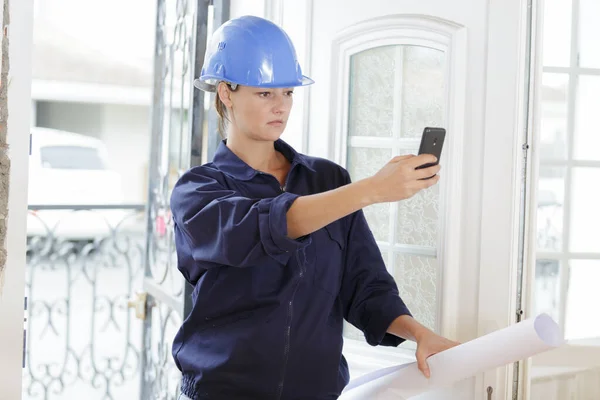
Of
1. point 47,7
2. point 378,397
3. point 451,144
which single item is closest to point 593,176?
point 451,144

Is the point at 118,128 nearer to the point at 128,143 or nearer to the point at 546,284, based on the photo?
the point at 128,143

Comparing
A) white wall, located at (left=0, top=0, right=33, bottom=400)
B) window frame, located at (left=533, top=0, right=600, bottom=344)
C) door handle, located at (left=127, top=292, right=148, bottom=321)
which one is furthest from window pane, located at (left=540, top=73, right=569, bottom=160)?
door handle, located at (left=127, top=292, right=148, bottom=321)

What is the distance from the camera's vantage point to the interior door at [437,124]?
1.75 metres

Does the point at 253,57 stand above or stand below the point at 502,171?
above

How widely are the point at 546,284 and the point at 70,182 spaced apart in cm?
599

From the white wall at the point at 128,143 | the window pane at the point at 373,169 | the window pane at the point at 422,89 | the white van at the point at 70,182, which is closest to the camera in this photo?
the window pane at the point at 422,89

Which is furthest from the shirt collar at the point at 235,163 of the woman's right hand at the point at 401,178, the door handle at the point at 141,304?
the door handle at the point at 141,304

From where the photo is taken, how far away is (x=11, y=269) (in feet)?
5.05

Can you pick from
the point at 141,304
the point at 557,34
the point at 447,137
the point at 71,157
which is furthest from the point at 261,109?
the point at 71,157

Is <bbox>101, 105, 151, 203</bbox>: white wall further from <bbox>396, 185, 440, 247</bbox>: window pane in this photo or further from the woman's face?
the woman's face

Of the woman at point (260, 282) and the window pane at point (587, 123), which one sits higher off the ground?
the window pane at point (587, 123)

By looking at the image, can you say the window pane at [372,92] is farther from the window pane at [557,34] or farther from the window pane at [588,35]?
the window pane at [588,35]

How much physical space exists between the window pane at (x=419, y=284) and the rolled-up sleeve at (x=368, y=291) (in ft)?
1.11

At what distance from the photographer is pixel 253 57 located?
150 centimetres
